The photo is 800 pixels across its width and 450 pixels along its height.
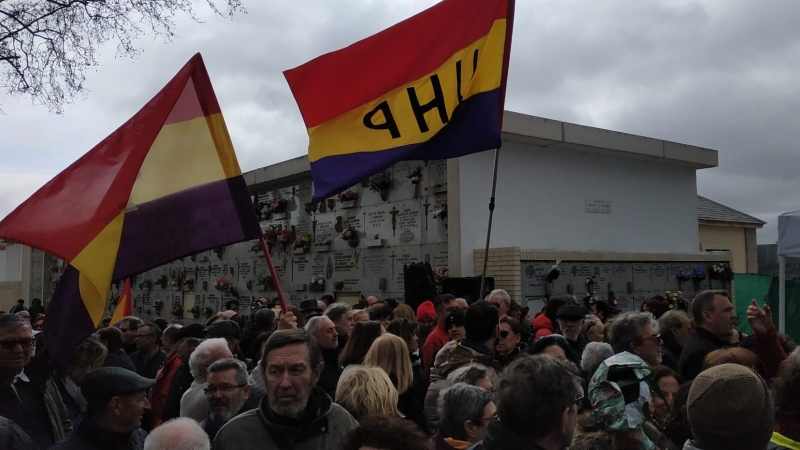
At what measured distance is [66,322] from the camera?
14.9 feet

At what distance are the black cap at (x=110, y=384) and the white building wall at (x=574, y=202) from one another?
9665 millimetres

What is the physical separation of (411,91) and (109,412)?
3.65 meters

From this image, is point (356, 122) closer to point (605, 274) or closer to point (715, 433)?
point (715, 433)

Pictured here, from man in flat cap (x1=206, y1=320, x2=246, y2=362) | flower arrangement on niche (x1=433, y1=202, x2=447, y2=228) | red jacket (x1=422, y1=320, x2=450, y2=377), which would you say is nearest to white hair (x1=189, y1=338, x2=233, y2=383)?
man in flat cap (x1=206, y1=320, x2=246, y2=362)

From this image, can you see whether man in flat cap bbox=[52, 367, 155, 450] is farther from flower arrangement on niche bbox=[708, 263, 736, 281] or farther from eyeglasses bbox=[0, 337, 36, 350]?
flower arrangement on niche bbox=[708, 263, 736, 281]

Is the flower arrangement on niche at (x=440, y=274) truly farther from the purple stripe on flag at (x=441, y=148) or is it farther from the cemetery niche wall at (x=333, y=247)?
the purple stripe on flag at (x=441, y=148)

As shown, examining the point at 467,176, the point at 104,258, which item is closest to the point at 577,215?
the point at 467,176

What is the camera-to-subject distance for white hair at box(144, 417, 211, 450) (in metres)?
2.76

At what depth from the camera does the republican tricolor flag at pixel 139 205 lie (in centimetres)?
453

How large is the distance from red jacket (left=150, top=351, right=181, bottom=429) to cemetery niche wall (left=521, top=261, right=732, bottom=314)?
7824 mm

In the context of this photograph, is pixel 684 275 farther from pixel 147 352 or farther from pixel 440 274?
pixel 147 352

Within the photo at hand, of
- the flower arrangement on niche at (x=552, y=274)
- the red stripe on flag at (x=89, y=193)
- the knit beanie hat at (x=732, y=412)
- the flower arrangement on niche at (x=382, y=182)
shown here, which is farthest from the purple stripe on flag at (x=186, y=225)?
the flower arrangement on niche at (x=382, y=182)

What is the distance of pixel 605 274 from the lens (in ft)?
46.4

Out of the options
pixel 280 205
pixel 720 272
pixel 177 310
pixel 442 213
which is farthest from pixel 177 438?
pixel 177 310
